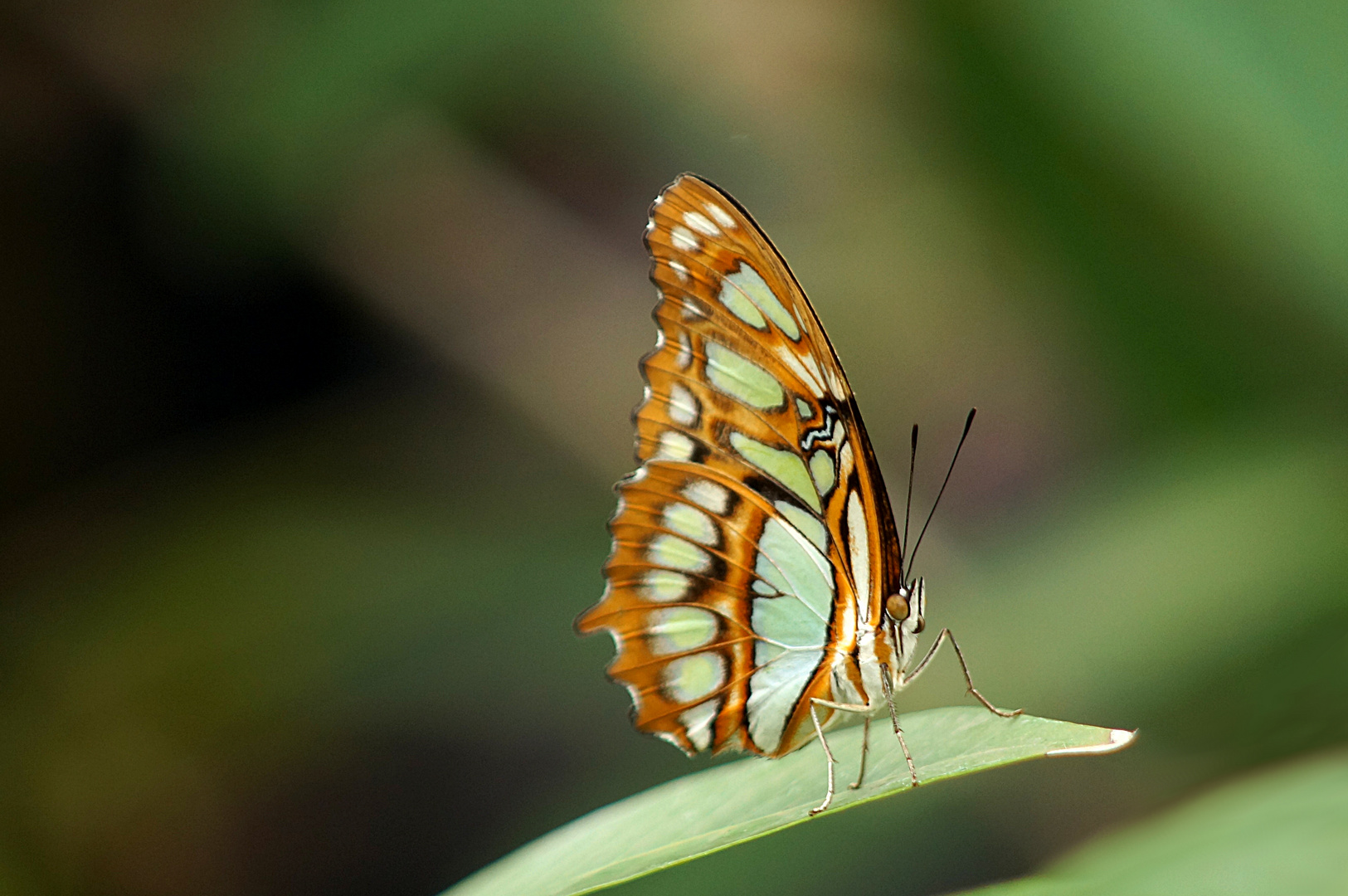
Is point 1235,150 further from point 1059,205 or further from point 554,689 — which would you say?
point 554,689

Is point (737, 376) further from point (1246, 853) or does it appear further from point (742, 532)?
point (1246, 853)

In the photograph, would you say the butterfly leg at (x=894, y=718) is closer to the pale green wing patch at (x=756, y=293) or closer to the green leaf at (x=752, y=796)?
the green leaf at (x=752, y=796)

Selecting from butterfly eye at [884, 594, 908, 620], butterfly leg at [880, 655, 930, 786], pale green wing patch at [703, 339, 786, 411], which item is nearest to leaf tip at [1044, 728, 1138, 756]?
butterfly leg at [880, 655, 930, 786]

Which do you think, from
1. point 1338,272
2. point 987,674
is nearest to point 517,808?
point 987,674

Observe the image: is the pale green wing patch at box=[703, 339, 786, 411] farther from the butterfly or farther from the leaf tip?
the leaf tip

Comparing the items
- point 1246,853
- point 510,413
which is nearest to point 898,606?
point 1246,853
